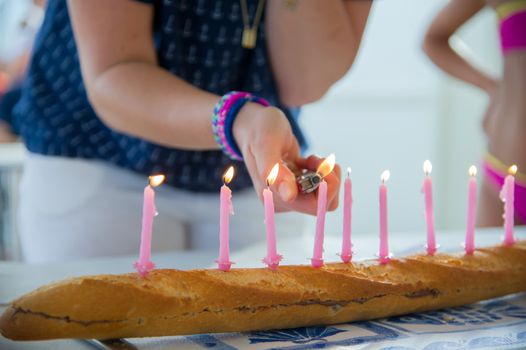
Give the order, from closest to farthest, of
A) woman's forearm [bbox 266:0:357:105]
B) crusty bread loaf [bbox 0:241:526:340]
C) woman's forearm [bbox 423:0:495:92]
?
crusty bread loaf [bbox 0:241:526:340], woman's forearm [bbox 266:0:357:105], woman's forearm [bbox 423:0:495:92]

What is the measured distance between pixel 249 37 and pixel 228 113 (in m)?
0.33

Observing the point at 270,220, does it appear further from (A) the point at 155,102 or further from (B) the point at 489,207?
(B) the point at 489,207

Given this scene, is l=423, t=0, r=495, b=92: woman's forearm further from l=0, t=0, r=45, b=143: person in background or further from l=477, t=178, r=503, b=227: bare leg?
l=0, t=0, r=45, b=143: person in background

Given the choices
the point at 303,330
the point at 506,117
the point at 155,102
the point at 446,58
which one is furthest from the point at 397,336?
the point at 446,58

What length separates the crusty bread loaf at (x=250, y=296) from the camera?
1.92 ft

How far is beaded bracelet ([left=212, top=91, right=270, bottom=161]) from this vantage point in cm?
83

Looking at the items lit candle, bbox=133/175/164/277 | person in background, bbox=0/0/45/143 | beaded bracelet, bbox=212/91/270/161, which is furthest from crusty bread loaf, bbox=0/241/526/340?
person in background, bbox=0/0/45/143

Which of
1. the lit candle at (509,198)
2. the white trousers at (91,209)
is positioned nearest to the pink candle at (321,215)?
the lit candle at (509,198)

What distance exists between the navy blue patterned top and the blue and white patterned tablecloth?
512 millimetres

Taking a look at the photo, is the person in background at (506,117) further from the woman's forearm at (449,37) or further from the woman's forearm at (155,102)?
the woman's forearm at (155,102)

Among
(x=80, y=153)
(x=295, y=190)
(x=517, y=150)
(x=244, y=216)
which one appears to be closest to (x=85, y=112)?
(x=80, y=153)

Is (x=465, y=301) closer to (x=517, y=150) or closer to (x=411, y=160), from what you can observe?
(x=517, y=150)

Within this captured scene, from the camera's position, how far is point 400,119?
3.72 metres

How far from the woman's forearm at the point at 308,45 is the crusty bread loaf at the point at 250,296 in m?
0.41
